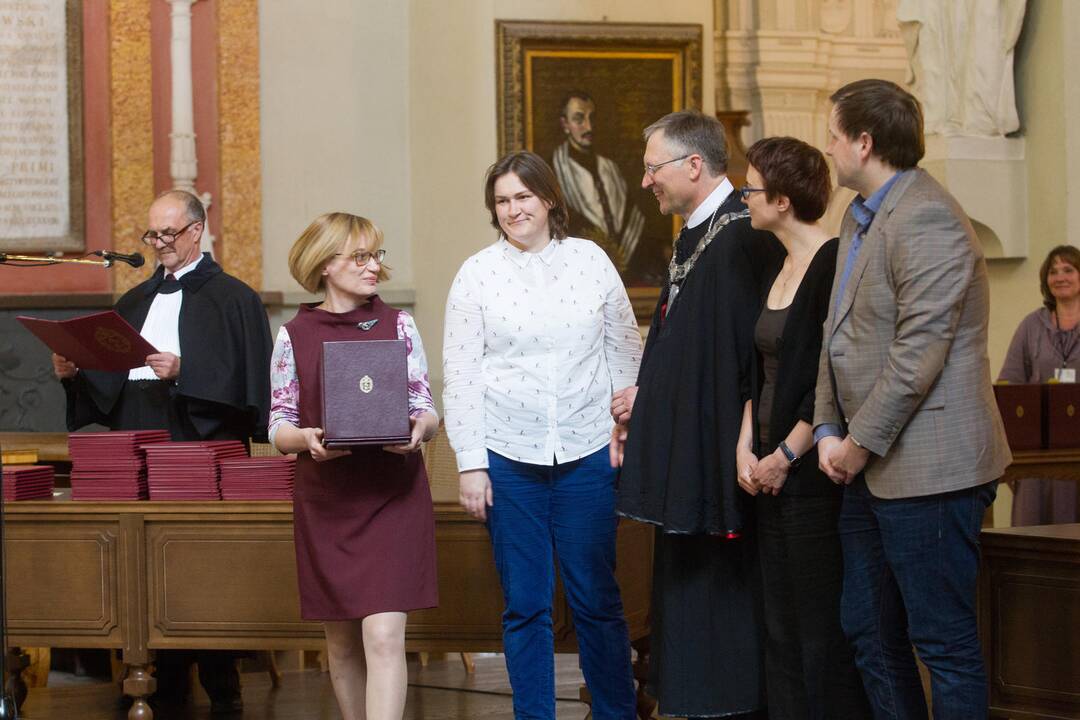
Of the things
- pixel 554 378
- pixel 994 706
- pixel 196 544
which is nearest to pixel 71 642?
pixel 196 544

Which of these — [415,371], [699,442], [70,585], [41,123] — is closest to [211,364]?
[70,585]

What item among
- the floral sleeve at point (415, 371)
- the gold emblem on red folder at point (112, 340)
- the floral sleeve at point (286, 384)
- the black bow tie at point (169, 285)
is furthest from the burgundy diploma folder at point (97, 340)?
the floral sleeve at point (415, 371)

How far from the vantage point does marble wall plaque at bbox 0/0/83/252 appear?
9266 millimetres

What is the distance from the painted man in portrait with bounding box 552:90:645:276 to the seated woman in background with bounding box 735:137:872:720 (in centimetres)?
617

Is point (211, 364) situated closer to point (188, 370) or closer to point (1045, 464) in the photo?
point (188, 370)

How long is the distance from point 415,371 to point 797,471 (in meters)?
1.09

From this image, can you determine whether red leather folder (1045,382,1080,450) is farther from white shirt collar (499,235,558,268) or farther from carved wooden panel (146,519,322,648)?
carved wooden panel (146,519,322,648)

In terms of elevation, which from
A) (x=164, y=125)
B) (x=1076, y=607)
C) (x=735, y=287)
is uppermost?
(x=164, y=125)

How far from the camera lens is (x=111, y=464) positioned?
5.19 metres

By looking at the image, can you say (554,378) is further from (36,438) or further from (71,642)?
(36,438)

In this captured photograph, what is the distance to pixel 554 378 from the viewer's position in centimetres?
416

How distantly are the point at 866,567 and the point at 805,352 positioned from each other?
54 cm

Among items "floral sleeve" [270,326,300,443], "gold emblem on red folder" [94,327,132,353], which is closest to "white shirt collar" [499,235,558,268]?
"floral sleeve" [270,326,300,443]

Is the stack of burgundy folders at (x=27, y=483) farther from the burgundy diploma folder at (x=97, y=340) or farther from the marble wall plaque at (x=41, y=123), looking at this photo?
the marble wall plaque at (x=41, y=123)
